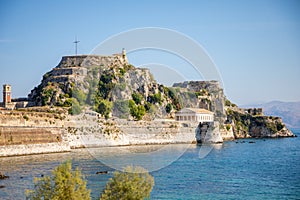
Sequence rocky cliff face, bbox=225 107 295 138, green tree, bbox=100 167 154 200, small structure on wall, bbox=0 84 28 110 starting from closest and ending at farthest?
green tree, bbox=100 167 154 200 < small structure on wall, bbox=0 84 28 110 < rocky cliff face, bbox=225 107 295 138

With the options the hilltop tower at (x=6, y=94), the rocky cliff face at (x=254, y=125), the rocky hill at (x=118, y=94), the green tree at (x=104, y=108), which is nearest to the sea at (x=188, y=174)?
the green tree at (x=104, y=108)

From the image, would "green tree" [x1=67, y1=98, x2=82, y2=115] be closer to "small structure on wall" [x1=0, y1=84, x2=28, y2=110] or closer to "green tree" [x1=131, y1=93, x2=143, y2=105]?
"small structure on wall" [x1=0, y1=84, x2=28, y2=110]

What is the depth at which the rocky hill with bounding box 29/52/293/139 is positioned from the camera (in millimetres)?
90625

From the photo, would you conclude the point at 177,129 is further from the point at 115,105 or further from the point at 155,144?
the point at 115,105

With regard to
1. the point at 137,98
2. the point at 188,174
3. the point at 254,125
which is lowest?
the point at 188,174

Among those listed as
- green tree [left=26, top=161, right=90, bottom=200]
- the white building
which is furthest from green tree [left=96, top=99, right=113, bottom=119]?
green tree [left=26, top=161, right=90, bottom=200]

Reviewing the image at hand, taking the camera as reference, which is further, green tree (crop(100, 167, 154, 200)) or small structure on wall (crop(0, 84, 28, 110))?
small structure on wall (crop(0, 84, 28, 110))

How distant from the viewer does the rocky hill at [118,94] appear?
9062cm

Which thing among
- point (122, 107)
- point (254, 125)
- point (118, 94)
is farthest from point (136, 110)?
point (254, 125)

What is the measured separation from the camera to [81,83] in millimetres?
94375

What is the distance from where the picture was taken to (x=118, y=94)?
9706 cm

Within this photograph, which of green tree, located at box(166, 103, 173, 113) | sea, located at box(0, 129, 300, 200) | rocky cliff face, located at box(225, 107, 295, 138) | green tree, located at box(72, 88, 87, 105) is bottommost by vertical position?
sea, located at box(0, 129, 300, 200)

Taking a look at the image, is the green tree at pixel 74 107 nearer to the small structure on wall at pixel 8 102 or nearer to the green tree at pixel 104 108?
the green tree at pixel 104 108

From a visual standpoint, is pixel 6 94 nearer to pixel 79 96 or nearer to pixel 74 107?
pixel 79 96
